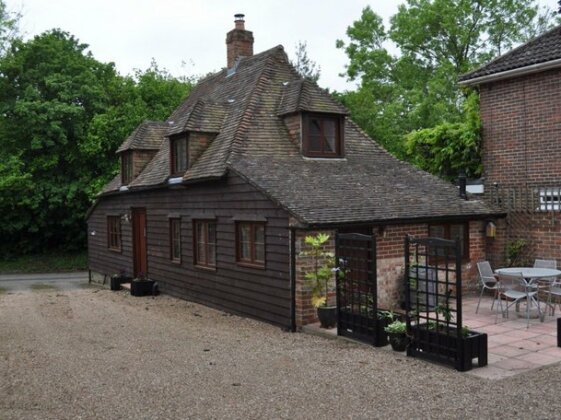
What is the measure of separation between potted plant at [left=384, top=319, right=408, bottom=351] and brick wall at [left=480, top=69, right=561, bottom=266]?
580 cm

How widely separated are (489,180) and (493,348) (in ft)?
21.9

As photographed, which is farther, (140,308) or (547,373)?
(140,308)

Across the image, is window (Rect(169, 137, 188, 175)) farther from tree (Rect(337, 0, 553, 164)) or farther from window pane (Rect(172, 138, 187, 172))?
tree (Rect(337, 0, 553, 164))

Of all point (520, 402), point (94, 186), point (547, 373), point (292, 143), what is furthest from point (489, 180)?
point (94, 186)

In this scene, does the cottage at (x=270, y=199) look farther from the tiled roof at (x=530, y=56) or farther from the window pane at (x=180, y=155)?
the tiled roof at (x=530, y=56)

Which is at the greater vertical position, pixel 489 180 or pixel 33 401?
pixel 489 180

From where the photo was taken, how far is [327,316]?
35.2 feet

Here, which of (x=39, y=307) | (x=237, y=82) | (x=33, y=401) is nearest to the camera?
(x=33, y=401)

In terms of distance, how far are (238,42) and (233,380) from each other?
14.3 metres

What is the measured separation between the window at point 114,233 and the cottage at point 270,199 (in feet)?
7.48

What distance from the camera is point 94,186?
28172 mm

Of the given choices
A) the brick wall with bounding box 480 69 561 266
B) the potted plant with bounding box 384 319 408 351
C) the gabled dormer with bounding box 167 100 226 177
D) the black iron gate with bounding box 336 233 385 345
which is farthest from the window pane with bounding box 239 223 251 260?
the brick wall with bounding box 480 69 561 266

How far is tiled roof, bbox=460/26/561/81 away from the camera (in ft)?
43.1

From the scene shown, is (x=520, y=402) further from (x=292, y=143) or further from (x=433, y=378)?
(x=292, y=143)
